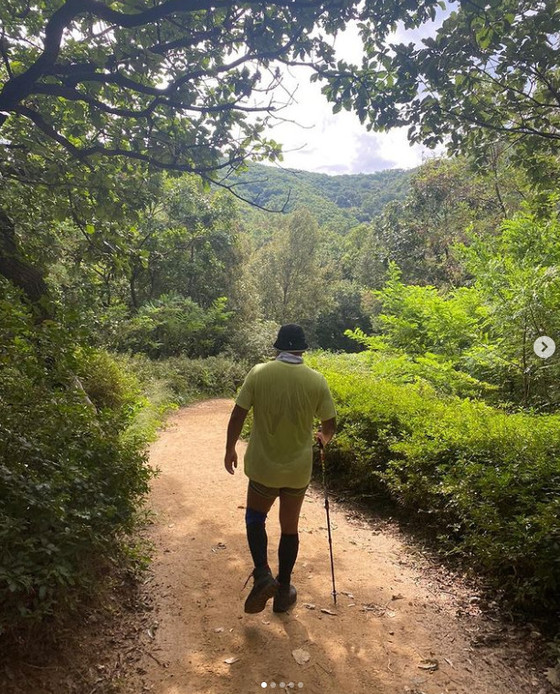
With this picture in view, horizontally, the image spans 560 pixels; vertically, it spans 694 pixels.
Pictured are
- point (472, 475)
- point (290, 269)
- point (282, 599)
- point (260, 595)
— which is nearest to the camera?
point (260, 595)

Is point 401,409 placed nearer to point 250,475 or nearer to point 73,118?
point 250,475

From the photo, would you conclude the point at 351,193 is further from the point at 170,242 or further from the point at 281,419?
the point at 281,419

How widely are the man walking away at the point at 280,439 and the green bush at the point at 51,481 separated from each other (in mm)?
997

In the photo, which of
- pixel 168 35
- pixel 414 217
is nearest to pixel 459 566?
pixel 168 35

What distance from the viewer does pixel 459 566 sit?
12.3 ft

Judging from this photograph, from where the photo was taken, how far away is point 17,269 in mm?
4738

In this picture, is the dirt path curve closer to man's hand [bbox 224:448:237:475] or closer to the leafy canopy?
man's hand [bbox 224:448:237:475]

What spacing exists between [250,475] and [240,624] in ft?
3.56

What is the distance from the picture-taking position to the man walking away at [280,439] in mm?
2867

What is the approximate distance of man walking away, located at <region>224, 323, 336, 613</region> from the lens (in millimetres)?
2867

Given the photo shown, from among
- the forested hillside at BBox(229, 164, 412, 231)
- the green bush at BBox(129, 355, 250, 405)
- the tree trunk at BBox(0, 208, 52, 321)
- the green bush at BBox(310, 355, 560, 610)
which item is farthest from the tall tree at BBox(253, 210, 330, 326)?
the forested hillside at BBox(229, 164, 412, 231)

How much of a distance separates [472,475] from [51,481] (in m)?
3.47

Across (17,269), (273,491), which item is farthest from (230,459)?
(17,269)

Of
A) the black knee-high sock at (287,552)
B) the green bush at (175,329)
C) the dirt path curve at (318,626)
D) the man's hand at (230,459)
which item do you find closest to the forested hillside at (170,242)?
the dirt path curve at (318,626)
